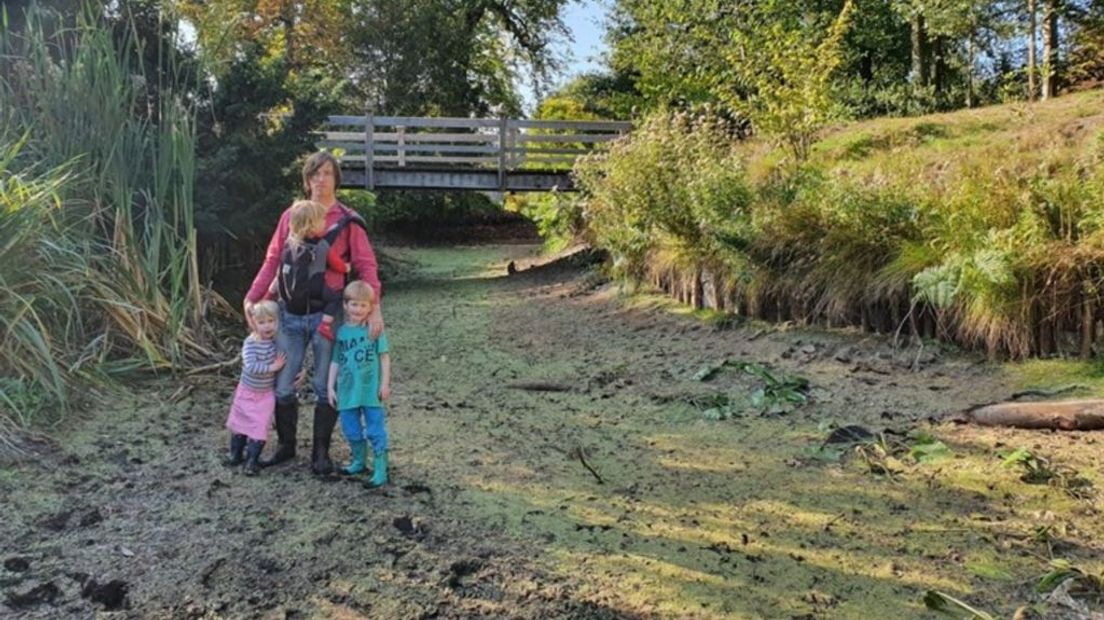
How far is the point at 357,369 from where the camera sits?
10.7 ft

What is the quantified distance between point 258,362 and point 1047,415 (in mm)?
3737

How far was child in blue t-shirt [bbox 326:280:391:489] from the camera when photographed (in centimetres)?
326

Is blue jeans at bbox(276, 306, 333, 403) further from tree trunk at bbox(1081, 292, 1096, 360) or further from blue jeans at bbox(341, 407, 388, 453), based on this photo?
tree trunk at bbox(1081, 292, 1096, 360)

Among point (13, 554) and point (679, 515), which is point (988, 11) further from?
point (13, 554)

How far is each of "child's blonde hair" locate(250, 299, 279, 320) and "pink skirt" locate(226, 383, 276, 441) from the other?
327 millimetres

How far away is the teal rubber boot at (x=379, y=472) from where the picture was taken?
326 cm

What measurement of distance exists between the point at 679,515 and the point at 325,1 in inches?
850

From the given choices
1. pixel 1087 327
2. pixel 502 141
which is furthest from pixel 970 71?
pixel 1087 327

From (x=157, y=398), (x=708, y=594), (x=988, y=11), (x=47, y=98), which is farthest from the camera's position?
(x=988, y=11)

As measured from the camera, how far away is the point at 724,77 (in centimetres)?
1514

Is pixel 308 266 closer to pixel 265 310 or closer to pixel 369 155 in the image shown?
pixel 265 310

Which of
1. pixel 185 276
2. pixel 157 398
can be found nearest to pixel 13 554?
pixel 157 398

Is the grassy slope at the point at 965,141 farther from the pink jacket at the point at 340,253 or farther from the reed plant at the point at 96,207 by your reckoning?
the reed plant at the point at 96,207

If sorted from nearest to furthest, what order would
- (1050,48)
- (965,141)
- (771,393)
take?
1. (771,393)
2. (965,141)
3. (1050,48)
